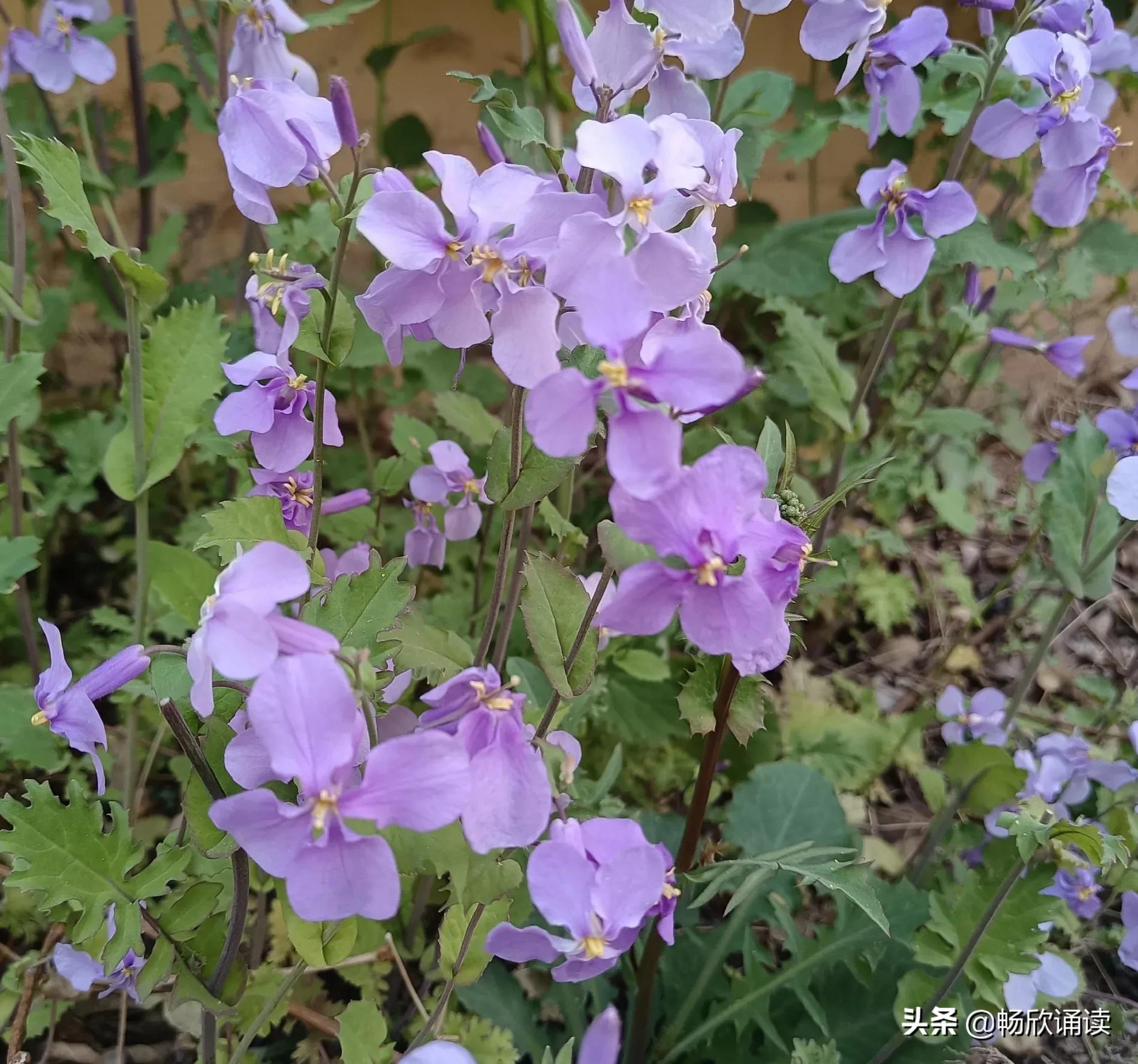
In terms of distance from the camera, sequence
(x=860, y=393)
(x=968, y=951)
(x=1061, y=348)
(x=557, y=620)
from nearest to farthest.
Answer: (x=557, y=620)
(x=968, y=951)
(x=860, y=393)
(x=1061, y=348)

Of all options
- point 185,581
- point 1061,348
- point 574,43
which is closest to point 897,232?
point 1061,348

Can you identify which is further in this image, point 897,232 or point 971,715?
point 971,715

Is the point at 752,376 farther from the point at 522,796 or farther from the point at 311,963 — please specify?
the point at 311,963

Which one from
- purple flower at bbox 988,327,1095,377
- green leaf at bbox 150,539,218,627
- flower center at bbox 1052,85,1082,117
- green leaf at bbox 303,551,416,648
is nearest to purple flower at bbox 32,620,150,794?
green leaf at bbox 303,551,416,648

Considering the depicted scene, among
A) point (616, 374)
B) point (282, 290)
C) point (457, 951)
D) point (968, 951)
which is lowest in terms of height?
point (968, 951)

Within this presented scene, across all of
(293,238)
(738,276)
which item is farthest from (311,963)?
(738,276)

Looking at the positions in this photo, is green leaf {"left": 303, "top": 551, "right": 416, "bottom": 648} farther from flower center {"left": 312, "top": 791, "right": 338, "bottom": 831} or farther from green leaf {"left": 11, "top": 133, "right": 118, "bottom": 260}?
green leaf {"left": 11, "top": 133, "right": 118, "bottom": 260}

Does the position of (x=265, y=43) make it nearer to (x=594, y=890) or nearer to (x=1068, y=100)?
(x=1068, y=100)
